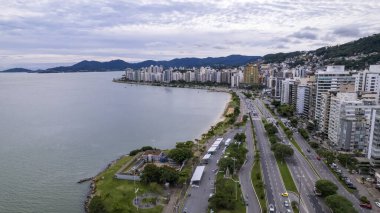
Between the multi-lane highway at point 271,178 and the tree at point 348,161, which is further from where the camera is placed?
the tree at point 348,161

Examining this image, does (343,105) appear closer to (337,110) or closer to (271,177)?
(337,110)

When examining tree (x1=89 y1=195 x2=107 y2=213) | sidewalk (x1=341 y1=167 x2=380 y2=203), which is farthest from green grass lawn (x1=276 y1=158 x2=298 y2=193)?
tree (x1=89 y1=195 x2=107 y2=213)

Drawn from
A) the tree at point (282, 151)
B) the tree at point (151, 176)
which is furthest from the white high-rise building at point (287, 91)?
the tree at point (151, 176)

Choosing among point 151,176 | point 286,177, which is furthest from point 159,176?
point 286,177

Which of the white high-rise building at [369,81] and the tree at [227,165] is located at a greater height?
the white high-rise building at [369,81]

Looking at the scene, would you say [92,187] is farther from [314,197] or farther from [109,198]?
[314,197]

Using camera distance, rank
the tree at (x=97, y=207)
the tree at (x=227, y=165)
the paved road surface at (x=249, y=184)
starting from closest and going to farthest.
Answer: the tree at (x=97, y=207)
the paved road surface at (x=249, y=184)
the tree at (x=227, y=165)

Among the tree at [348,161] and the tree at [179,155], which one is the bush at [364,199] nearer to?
the tree at [348,161]
